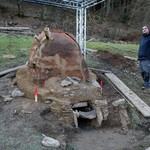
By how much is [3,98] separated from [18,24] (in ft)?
46.8

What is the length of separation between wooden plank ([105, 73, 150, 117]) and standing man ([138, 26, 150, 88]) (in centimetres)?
66

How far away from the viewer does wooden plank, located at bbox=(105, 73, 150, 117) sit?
7100 millimetres

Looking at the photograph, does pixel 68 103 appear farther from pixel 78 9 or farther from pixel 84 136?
pixel 78 9

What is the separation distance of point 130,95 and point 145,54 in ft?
4.24

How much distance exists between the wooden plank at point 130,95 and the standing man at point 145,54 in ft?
2.18

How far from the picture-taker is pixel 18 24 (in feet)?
68.5

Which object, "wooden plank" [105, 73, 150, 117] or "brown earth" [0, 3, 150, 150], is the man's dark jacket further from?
"brown earth" [0, 3, 150, 150]

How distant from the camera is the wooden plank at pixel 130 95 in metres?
7.10

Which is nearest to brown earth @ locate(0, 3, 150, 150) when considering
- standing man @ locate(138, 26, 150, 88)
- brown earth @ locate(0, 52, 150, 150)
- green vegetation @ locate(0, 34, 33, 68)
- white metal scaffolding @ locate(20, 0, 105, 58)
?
brown earth @ locate(0, 52, 150, 150)

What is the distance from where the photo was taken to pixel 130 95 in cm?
780

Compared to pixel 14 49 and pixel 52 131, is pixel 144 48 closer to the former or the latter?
pixel 52 131

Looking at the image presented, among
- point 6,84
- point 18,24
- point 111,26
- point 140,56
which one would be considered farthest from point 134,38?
point 6,84

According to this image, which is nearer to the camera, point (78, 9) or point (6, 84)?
point (6, 84)

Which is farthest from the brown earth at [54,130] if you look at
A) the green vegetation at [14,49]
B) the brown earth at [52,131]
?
the green vegetation at [14,49]
